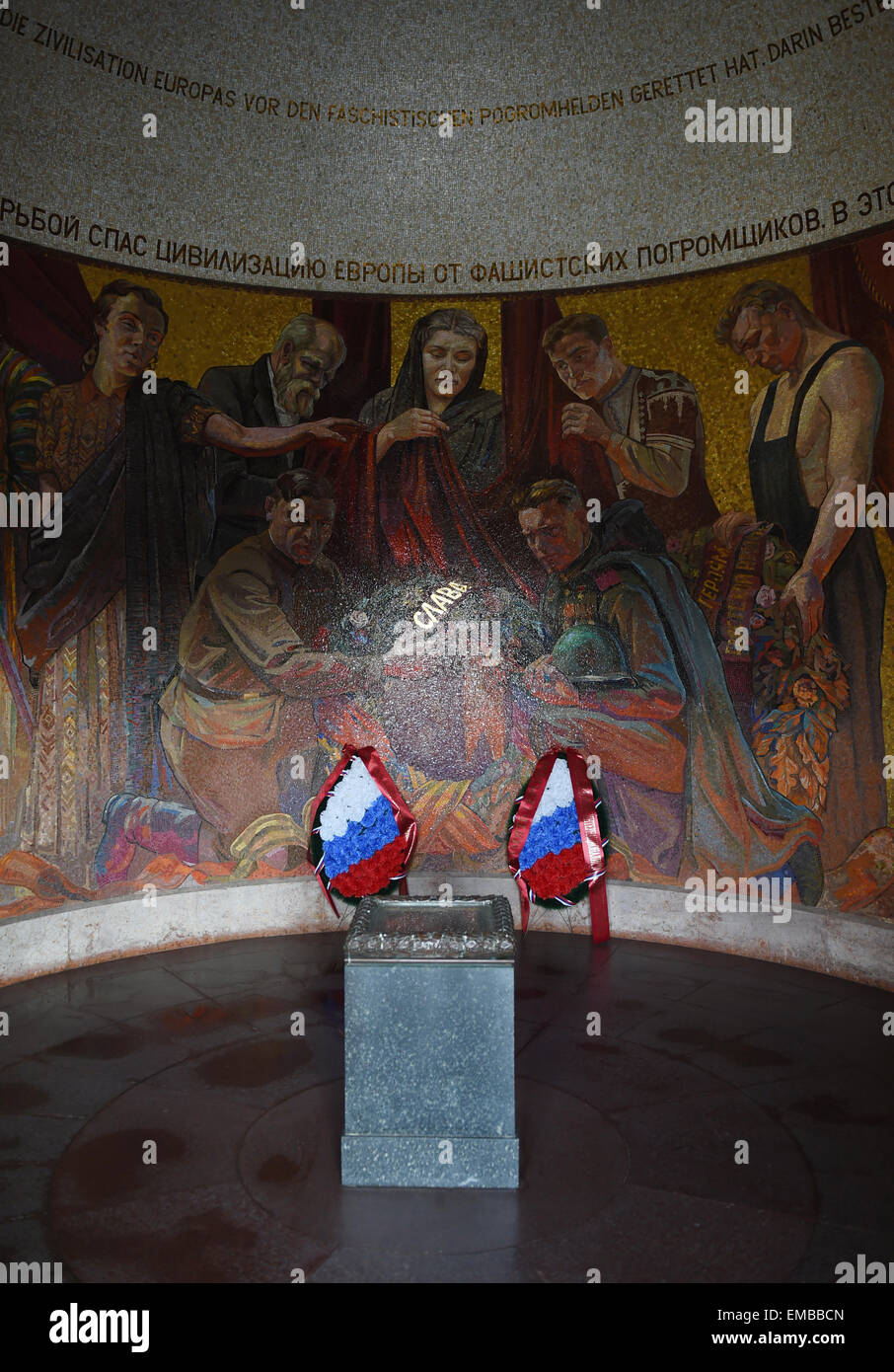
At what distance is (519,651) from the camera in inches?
338

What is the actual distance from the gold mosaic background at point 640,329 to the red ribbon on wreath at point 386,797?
140 inches

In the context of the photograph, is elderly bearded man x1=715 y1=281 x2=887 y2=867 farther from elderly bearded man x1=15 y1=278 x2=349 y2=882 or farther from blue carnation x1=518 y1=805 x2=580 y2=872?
elderly bearded man x1=15 y1=278 x2=349 y2=882

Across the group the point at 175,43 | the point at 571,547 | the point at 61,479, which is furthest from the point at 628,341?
the point at 61,479

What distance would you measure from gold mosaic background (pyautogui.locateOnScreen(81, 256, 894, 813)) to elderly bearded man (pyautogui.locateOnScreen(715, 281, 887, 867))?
176mm

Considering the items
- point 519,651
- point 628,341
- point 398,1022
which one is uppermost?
point 628,341

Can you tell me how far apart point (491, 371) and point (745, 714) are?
151 inches

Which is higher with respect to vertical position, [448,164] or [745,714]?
[448,164]

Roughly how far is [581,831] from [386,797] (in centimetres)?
170

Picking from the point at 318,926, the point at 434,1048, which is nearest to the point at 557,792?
the point at 318,926

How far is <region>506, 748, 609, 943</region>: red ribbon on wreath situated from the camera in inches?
309

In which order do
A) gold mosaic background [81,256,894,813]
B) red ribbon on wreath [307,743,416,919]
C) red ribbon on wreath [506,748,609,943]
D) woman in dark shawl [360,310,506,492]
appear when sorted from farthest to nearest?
woman in dark shawl [360,310,506,492] < red ribbon on wreath [307,743,416,919] < red ribbon on wreath [506,748,609,943] < gold mosaic background [81,256,894,813]
